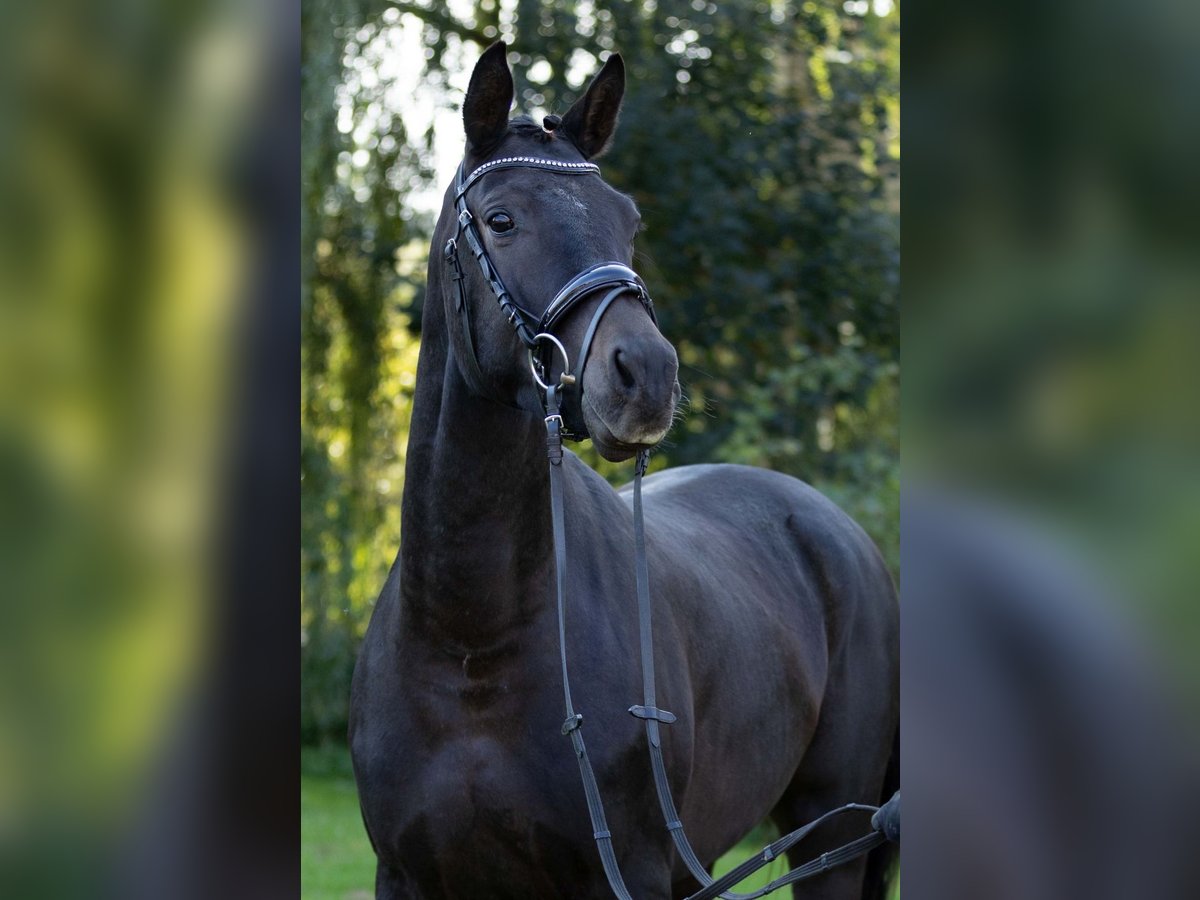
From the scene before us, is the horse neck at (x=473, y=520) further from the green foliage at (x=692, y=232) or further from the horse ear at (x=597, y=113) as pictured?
the green foliage at (x=692, y=232)

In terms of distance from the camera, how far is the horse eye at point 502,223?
237 centimetres

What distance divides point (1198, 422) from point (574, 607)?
6.61ft

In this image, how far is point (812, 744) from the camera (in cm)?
406

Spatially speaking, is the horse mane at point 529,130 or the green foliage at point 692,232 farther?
the green foliage at point 692,232

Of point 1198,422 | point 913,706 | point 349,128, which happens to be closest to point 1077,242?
point 1198,422

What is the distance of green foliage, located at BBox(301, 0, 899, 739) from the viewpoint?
301 inches

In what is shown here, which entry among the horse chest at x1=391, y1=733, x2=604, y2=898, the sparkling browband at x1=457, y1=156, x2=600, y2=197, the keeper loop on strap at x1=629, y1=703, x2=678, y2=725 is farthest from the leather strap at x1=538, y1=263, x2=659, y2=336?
the horse chest at x1=391, y1=733, x2=604, y2=898

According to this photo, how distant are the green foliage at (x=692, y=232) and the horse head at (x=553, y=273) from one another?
473 centimetres

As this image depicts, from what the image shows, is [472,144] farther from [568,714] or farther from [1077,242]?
[1077,242]

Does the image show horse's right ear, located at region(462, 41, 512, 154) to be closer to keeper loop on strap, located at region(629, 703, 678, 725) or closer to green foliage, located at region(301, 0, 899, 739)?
keeper loop on strap, located at region(629, 703, 678, 725)

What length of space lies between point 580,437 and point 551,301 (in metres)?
0.25

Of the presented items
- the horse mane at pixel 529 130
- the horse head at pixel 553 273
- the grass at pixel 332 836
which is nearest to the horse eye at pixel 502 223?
the horse head at pixel 553 273

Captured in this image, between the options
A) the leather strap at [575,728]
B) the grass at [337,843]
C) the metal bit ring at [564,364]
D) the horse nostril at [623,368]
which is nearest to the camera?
the horse nostril at [623,368]

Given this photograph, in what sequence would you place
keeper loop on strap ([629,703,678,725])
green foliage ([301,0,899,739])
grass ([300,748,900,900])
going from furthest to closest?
1. green foliage ([301,0,899,739])
2. grass ([300,748,900,900])
3. keeper loop on strap ([629,703,678,725])
